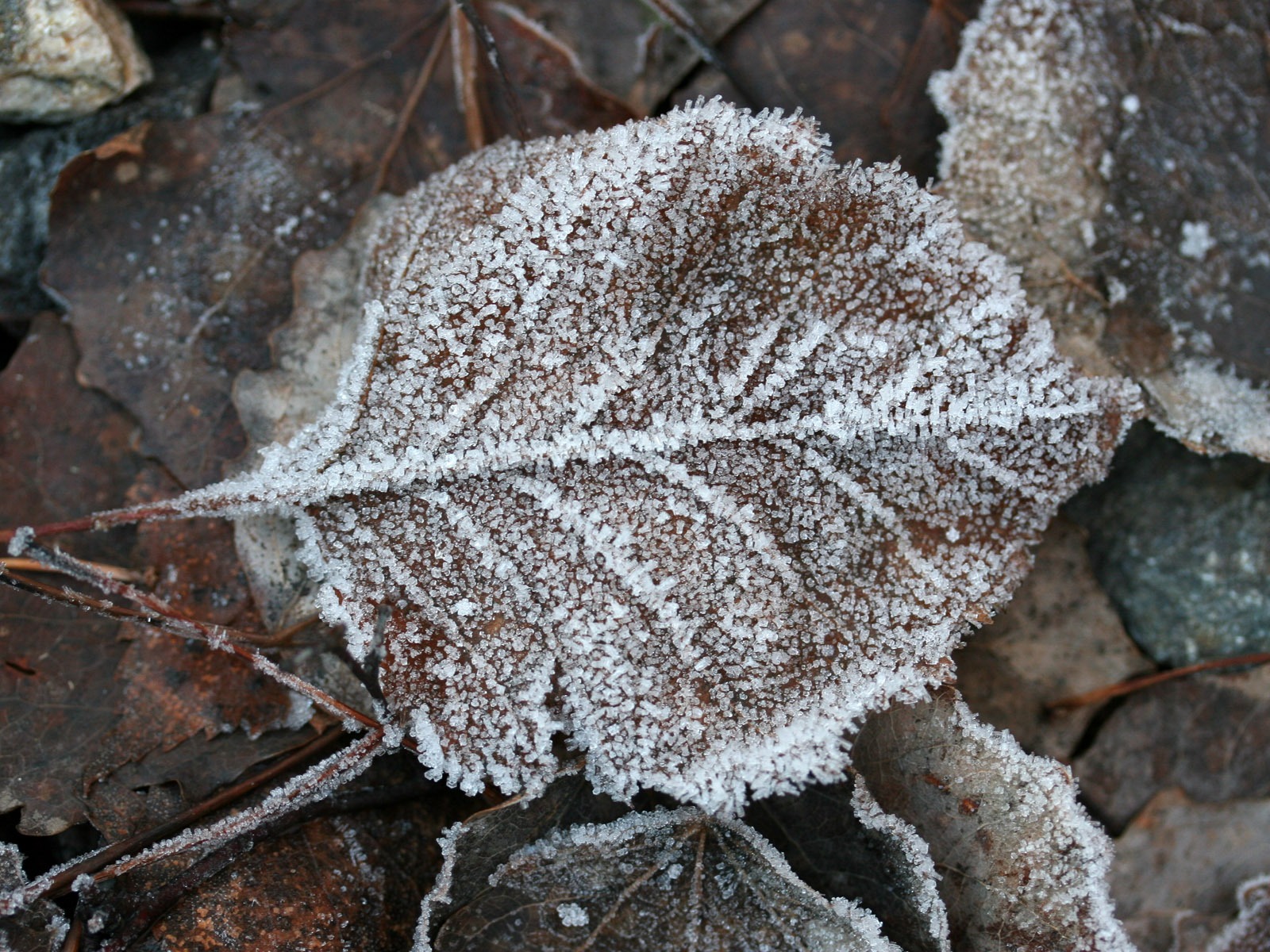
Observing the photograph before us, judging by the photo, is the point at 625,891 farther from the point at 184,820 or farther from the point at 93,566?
the point at 93,566

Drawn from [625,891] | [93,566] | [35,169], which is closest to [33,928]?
[93,566]

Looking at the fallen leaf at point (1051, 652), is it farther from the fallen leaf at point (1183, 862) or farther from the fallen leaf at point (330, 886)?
the fallen leaf at point (330, 886)

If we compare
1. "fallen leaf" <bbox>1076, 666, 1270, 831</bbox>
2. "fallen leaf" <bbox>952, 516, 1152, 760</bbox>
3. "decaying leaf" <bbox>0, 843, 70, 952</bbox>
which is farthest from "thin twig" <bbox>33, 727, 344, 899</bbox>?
"fallen leaf" <bbox>1076, 666, 1270, 831</bbox>

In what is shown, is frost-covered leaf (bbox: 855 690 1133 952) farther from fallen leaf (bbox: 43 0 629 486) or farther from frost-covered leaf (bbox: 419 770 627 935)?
fallen leaf (bbox: 43 0 629 486)

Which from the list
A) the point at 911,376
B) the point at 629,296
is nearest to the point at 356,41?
the point at 629,296

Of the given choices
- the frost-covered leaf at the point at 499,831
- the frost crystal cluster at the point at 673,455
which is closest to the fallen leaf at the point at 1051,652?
the frost crystal cluster at the point at 673,455

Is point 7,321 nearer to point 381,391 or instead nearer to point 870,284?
point 381,391
